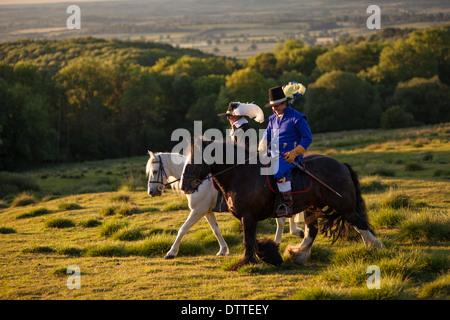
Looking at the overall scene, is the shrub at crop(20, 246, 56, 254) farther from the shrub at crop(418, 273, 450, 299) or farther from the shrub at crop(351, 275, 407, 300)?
the shrub at crop(418, 273, 450, 299)

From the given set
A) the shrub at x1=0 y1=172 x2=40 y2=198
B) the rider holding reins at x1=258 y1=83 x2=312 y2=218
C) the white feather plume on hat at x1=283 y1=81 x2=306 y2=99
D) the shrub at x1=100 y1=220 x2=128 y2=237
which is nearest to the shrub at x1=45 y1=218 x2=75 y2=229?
the shrub at x1=100 y1=220 x2=128 y2=237

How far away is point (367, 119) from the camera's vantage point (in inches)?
2721

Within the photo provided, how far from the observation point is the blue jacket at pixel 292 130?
759 centimetres

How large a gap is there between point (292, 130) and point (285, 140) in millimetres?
231

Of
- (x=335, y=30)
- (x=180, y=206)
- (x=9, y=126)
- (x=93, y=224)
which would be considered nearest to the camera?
(x=93, y=224)

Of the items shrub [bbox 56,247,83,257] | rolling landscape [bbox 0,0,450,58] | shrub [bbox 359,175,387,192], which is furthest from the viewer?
rolling landscape [bbox 0,0,450,58]

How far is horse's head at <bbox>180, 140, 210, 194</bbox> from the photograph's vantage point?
7.47 meters

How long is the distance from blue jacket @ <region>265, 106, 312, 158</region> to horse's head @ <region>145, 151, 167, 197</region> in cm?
336

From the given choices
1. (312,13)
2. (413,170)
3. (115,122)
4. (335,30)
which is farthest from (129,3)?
(413,170)

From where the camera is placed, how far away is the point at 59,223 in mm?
13477

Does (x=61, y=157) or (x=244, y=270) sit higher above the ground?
(x=244, y=270)
